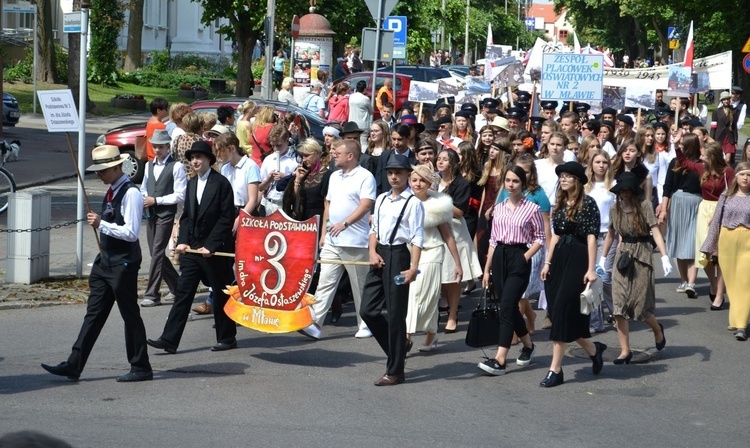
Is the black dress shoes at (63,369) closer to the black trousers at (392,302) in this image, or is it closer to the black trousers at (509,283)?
the black trousers at (392,302)

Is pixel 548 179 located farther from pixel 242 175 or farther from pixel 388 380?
pixel 388 380

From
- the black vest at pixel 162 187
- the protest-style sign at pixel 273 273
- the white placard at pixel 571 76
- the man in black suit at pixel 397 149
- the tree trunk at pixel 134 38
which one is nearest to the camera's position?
the protest-style sign at pixel 273 273

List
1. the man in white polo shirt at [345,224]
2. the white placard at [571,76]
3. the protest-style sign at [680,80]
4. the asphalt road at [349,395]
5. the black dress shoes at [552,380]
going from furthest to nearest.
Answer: the protest-style sign at [680,80]
the white placard at [571,76]
the man in white polo shirt at [345,224]
the black dress shoes at [552,380]
the asphalt road at [349,395]

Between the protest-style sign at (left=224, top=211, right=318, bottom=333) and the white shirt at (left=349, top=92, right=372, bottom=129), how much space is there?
10836 mm

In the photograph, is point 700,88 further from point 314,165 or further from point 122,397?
point 122,397

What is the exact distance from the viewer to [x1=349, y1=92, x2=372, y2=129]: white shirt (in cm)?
2009

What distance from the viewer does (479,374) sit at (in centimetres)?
909

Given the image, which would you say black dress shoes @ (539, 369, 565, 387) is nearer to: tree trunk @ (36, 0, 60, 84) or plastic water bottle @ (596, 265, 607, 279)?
plastic water bottle @ (596, 265, 607, 279)

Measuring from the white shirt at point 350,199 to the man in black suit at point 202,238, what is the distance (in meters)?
0.96

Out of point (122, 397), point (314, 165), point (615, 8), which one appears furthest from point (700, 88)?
point (615, 8)

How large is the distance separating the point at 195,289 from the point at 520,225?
269 centimetres

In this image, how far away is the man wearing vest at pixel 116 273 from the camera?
8.34 metres

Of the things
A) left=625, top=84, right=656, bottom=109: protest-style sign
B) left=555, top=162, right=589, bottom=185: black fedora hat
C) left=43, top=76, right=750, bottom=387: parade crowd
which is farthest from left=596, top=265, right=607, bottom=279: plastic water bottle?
left=625, top=84, right=656, bottom=109: protest-style sign

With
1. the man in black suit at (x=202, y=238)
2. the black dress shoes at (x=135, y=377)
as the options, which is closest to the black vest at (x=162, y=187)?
the man in black suit at (x=202, y=238)
